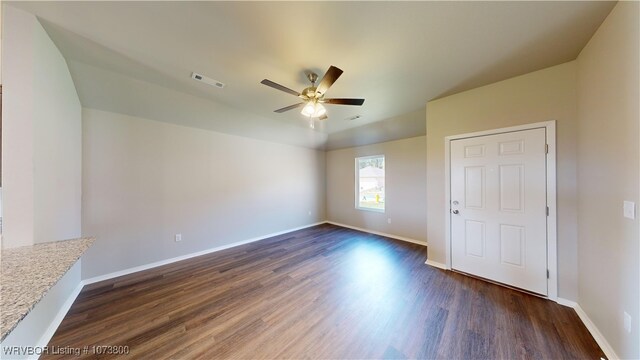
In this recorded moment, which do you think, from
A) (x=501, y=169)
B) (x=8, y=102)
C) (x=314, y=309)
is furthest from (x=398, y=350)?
(x=8, y=102)

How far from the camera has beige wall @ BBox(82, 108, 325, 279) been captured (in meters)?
2.71

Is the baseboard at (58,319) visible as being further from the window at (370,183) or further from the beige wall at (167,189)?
the window at (370,183)

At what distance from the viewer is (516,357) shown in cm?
150

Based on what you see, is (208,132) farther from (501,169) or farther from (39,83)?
(501,169)

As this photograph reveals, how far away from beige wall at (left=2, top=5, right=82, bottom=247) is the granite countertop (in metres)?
0.21

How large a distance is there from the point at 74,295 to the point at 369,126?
16.6ft

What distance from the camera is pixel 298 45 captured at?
72.1 inches

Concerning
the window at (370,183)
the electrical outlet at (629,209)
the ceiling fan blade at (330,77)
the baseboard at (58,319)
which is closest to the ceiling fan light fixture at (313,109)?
the ceiling fan blade at (330,77)

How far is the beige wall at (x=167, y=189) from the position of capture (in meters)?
2.71

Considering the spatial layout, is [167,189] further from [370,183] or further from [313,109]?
[370,183]

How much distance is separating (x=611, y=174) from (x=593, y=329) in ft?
4.45

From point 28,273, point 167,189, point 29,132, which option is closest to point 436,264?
point 28,273

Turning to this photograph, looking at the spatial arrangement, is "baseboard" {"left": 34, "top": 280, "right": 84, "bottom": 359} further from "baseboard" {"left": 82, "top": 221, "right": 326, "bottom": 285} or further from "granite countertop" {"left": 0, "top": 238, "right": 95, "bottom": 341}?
"granite countertop" {"left": 0, "top": 238, "right": 95, "bottom": 341}

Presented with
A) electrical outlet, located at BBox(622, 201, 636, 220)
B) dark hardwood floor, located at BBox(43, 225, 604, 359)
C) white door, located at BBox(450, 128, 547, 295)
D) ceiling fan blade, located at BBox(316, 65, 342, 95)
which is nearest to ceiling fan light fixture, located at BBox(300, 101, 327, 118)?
ceiling fan blade, located at BBox(316, 65, 342, 95)
